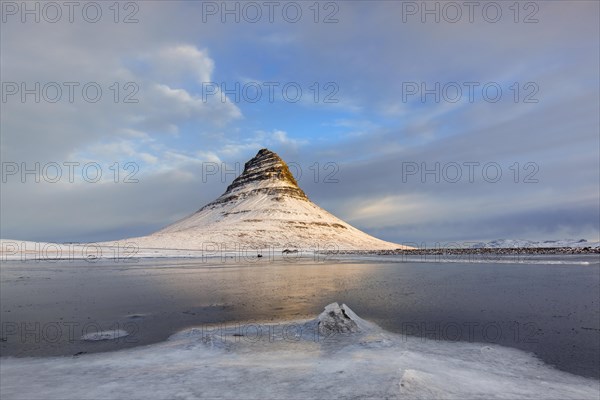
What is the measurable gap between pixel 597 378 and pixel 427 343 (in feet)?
11.4

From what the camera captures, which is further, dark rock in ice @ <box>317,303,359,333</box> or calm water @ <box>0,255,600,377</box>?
dark rock in ice @ <box>317,303,359,333</box>

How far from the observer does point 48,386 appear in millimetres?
6969

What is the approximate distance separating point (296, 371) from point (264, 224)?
135 meters

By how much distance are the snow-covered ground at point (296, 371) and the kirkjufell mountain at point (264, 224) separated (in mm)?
99931

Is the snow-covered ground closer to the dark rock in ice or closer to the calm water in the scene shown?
the dark rock in ice

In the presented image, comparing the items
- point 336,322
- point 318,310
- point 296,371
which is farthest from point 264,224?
point 296,371

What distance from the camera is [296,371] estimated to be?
25.3ft

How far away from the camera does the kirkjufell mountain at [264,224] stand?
392 feet

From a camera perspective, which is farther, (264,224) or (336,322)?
(264,224)

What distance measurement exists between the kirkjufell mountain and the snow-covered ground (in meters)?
99.9

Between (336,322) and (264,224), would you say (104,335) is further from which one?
(264,224)

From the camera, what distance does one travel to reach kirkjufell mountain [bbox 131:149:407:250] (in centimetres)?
11938

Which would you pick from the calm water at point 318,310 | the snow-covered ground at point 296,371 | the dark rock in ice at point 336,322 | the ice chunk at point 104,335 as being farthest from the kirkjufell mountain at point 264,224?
the snow-covered ground at point 296,371

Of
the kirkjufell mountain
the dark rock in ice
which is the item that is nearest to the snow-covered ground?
the dark rock in ice
